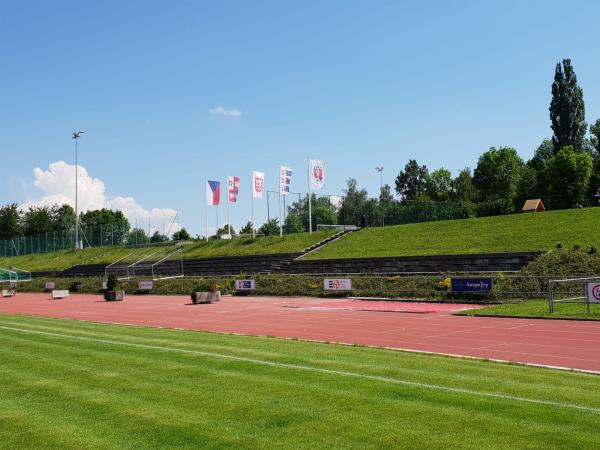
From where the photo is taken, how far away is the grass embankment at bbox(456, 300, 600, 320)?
20.2m

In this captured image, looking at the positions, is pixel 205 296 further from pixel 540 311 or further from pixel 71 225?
pixel 71 225

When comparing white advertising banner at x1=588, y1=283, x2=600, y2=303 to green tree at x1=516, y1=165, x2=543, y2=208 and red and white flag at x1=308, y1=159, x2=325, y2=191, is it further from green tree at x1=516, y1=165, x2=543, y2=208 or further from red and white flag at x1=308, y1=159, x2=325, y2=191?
green tree at x1=516, y1=165, x2=543, y2=208

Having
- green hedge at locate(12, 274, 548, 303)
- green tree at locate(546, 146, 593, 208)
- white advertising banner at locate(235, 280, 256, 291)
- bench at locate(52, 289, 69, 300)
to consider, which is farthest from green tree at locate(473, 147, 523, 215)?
bench at locate(52, 289, 69, 300)

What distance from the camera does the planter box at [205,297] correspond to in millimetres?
35594

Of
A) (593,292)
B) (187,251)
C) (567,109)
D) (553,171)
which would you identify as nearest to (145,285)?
(187,251)

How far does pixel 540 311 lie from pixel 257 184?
39711mm

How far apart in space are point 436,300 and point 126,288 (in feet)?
99.0

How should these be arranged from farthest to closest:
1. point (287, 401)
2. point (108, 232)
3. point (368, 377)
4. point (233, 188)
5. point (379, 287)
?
point (108, 232) < point (233, 188) < point (379, 287) < point (368, 377) < point (287, 401)

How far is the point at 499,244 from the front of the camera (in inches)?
1519

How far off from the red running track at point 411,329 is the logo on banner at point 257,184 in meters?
27.8

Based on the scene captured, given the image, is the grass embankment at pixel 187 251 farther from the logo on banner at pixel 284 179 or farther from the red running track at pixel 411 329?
the red running track at pixel 411 329

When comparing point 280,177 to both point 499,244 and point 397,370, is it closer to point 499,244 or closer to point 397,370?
point 499,244

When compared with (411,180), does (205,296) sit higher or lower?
lower

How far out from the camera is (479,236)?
42.2 m
